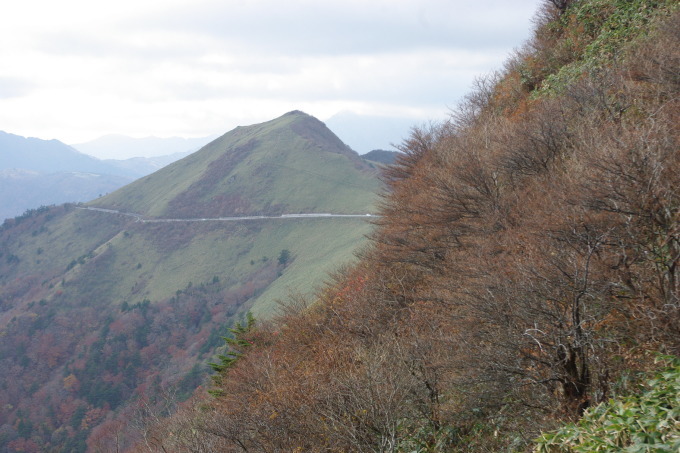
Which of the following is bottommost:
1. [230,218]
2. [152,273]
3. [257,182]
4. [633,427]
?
[152,273]

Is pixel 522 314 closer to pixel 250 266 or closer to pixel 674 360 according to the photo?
pixel 674 360

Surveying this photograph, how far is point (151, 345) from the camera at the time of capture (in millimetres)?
106812

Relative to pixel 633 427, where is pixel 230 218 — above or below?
above

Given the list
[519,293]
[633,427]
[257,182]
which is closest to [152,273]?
[257,182]

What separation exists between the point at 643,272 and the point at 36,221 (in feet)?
678

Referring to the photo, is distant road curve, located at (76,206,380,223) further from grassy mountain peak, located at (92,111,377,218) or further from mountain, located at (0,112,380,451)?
grassy mountain peak, located at (92,111,377,218)

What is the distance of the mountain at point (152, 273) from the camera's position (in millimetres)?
91562

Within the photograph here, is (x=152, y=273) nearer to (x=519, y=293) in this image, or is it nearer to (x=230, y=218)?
(x=230, y=218)

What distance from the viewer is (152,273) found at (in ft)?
413

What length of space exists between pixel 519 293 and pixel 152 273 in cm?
13059

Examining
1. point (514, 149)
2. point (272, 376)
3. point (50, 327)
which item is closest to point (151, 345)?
point (50, 327)

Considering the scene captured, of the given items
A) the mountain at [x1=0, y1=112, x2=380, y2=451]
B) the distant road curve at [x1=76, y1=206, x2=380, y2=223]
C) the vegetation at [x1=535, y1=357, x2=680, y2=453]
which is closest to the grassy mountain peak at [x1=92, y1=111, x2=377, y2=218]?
the mountain at [x1=0, y1=112, x2=380, y2=451]

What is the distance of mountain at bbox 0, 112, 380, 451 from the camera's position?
91562mm

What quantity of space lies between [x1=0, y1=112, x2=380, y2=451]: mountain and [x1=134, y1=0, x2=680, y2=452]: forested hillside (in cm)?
4545
